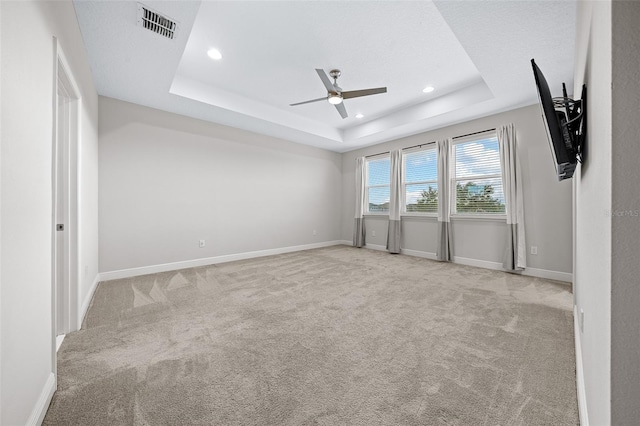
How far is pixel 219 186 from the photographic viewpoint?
463cm

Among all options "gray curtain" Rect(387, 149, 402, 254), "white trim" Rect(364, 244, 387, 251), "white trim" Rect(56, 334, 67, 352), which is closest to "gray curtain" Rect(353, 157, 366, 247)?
"white trim" Rect(364, 244, 387, 251)

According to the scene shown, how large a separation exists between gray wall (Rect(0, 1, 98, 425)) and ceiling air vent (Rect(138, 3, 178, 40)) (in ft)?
1.86

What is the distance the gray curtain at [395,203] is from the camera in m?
5.51

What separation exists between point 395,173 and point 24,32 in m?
5.34

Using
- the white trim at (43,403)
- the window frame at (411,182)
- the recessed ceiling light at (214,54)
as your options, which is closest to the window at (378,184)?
the window frame at (411,182)

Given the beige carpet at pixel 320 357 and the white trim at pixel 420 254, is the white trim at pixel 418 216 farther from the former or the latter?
the beige carpet at pixel 320 357

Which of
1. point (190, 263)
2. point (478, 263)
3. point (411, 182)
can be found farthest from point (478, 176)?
point (190, 263)

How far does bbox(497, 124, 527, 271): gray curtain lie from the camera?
12.7 ft

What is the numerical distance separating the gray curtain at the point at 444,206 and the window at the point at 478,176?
159mm

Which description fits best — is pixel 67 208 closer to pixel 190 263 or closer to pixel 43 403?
pixel 43 403

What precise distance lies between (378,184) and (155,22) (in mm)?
4979

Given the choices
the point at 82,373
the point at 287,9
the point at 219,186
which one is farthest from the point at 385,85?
the point at 82,373

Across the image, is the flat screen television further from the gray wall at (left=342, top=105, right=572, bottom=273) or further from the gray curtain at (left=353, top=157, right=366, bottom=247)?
the gray curtain at (left=353, top=157, right=366, bottom=247)

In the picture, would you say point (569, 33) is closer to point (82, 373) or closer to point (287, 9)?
point (287, 9)
